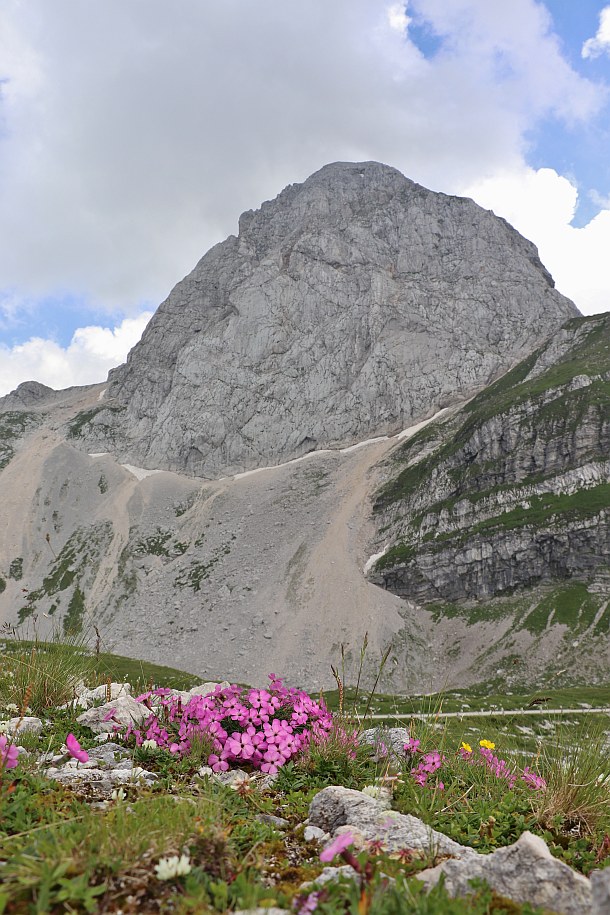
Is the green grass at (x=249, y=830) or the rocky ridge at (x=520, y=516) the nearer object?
the green grass at (x=249, y=830)

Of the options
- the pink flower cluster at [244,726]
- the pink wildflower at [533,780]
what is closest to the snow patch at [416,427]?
the pink flower cluster at [244,726]

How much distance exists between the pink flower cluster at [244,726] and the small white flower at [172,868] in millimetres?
3251

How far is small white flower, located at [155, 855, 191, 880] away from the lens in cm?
278

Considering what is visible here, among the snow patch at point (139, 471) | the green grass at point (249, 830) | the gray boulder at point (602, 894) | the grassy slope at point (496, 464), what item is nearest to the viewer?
the gray boulder at point (602, 894)

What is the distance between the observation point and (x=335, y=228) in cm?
18712

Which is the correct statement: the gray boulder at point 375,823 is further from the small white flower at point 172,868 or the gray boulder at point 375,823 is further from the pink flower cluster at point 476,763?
the small white flower at point 172,868

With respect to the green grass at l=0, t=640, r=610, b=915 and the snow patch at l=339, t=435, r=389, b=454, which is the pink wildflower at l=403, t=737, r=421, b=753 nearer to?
the green grass at l=0, t=640, r=610, b=915

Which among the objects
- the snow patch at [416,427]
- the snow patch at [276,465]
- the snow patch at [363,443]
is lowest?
the snow patch at [276,465]

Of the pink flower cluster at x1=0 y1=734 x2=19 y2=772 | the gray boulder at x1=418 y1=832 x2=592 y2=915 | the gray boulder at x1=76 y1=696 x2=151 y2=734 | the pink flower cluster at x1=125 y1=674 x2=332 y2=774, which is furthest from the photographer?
the gray boulder at x1=76 y1=696 x2=151 y2=734

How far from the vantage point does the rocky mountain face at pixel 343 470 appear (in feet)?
260

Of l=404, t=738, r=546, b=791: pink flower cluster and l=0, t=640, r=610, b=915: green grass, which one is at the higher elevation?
l=0, t=640, r=610, b=915: green grass

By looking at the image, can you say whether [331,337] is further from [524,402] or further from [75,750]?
[75,750]

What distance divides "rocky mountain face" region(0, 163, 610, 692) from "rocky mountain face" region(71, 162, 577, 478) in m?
0.77

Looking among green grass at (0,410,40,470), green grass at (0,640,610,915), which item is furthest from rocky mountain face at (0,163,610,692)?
green grass at (0,640,610,915)
